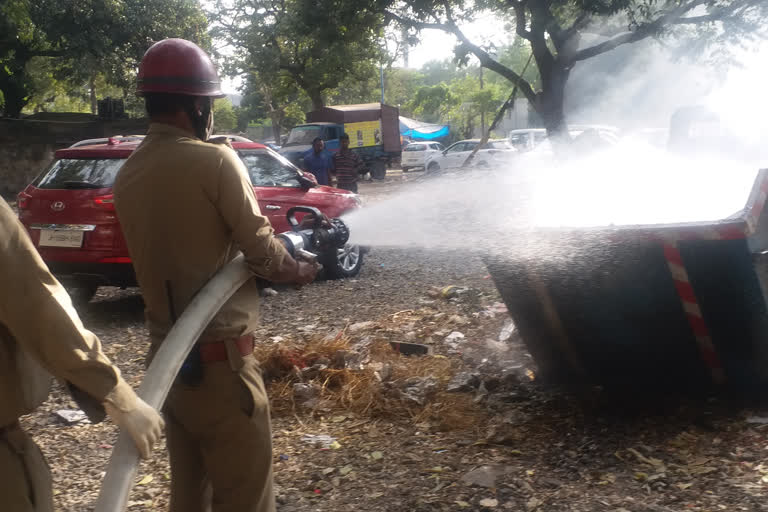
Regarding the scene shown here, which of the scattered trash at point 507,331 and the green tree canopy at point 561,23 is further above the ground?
the green tree canopy at point 561,23

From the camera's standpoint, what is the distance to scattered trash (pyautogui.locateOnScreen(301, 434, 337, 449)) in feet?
13.5

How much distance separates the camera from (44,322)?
5.45 ft

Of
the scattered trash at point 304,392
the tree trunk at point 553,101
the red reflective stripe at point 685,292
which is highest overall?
the tree trunk at point 553,101

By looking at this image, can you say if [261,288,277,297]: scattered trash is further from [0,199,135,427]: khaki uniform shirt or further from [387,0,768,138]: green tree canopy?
[387,0,768,138]: green tree canopy

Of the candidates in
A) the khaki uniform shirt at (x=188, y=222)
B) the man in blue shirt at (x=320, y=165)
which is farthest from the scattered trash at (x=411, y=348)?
the man in blue shirt at (x=320, y=165)

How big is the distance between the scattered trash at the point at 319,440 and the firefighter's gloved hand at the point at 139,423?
2.33 meters

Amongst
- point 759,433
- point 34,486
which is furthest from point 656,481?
point 34,486

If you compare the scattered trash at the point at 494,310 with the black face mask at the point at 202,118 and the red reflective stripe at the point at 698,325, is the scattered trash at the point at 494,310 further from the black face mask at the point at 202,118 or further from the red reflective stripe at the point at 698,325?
the black face mask at the point at 202,118

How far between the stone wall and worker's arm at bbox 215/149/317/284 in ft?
66.6

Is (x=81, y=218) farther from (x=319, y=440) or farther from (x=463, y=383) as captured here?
(x=463, y=383)

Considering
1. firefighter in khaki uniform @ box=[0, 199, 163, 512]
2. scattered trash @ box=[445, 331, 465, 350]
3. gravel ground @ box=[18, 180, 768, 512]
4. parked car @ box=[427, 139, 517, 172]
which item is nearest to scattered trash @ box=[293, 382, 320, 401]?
gravel ground @ box=[18, 180, 768, 512]

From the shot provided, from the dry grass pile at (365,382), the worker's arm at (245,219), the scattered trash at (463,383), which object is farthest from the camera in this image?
the scattered trash at (463,383)

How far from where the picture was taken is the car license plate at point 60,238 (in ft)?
22.5

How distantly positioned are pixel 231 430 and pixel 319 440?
75.5 inches
